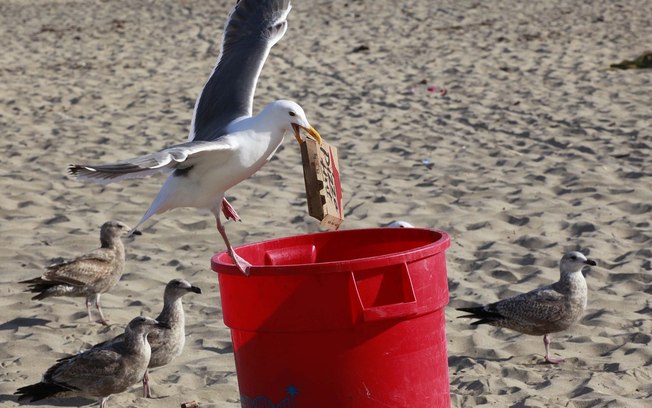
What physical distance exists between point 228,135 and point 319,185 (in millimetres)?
701

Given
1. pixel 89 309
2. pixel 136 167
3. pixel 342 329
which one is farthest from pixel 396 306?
pixel 89 309

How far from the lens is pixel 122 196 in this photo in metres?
9.27

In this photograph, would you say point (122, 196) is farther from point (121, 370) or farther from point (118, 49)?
point (118, 49)

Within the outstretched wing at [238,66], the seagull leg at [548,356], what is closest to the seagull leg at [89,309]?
the outstretched wing at [238,66]

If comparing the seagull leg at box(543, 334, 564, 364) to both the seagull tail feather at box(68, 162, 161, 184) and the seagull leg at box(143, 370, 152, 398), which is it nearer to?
the seagull leg at box(143, 370, 152, 398)

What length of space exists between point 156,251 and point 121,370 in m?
2.69

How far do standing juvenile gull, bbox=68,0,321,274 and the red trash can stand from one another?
187 mm

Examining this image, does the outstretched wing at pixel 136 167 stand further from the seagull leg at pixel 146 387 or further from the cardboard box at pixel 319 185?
the seagull leg at pixel 146 387

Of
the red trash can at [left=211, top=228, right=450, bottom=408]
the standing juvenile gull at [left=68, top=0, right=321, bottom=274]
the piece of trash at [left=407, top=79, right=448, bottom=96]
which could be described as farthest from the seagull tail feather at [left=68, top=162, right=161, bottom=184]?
the piece of trash at [left=407, top=79, right=448, bottom=96]

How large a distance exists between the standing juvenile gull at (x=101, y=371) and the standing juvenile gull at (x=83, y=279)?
106 cm

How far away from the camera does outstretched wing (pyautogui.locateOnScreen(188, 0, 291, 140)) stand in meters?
5.35

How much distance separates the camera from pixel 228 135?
4605mm

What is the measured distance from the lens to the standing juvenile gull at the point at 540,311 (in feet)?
19.3

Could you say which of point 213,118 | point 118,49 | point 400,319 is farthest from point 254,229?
point 118,49
